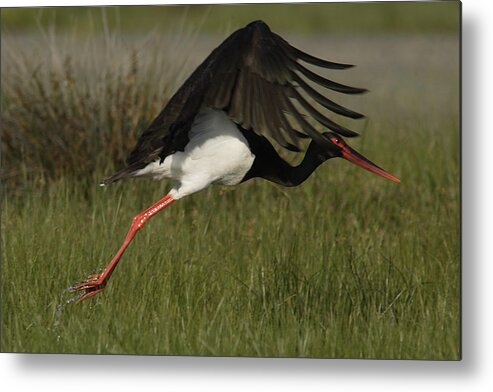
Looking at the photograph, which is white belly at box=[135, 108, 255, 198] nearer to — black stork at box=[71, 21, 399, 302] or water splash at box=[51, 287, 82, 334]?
black stork at box=[71, 21, 399, 302]

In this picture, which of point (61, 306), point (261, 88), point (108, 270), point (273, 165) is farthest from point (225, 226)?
point (261, 88)

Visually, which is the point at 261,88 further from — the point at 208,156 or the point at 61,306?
the point at 61,306

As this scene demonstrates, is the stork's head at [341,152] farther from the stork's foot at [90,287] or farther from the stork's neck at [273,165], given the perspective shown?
the stork's foot at [90,287]

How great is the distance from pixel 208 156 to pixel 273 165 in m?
0.32

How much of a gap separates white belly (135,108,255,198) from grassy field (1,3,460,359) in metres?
0.40

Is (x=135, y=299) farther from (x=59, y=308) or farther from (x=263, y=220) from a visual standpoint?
(x=263, y=220)

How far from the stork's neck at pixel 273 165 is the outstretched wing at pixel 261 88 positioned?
255 millimetres

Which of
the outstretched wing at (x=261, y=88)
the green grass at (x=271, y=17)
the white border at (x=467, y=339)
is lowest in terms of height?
the white border at (x=467, y=339)

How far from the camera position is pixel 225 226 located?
18.1ft

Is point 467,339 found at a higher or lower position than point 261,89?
lower

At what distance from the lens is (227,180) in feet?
16.0

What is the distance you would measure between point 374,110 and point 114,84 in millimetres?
1095

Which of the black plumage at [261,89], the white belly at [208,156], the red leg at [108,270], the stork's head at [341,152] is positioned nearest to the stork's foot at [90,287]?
the red leg at [108,270]

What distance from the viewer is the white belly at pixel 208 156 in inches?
187
